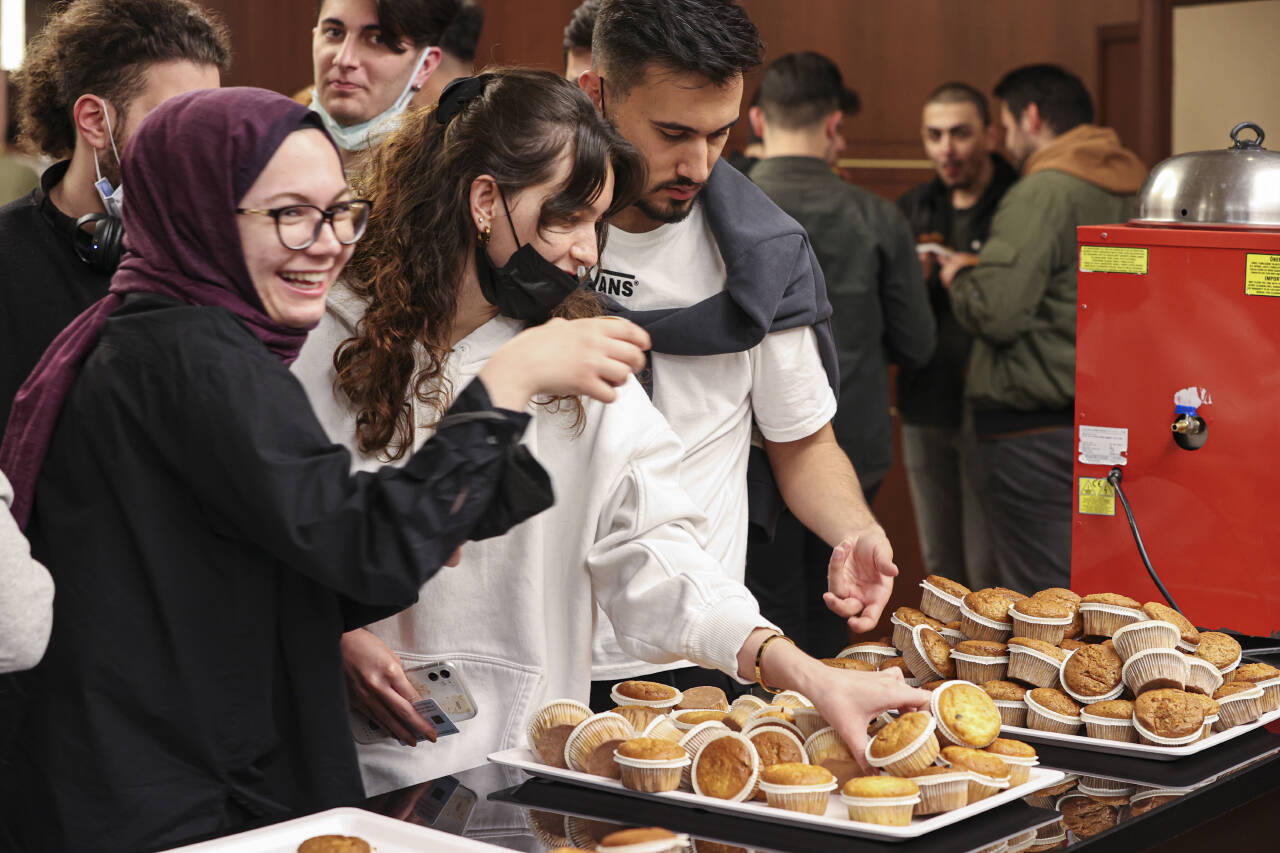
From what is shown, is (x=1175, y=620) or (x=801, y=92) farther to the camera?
(x=801, y=92)

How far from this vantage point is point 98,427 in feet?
4.54

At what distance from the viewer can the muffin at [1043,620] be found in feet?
6.02

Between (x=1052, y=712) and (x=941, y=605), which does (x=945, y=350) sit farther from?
(x=1052, y=712)

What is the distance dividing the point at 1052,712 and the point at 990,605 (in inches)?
8.7

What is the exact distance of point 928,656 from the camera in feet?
6.09

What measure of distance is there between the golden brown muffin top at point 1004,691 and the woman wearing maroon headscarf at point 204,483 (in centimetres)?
64

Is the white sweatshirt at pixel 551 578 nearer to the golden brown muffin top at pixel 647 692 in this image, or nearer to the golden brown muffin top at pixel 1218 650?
the golden brown muffin top at pixel 647 692

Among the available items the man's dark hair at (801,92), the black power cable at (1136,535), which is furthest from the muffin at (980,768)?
the man's dark hair at (801,92)

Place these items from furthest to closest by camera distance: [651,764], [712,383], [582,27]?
[582,27]
[712,383]
[651,764]

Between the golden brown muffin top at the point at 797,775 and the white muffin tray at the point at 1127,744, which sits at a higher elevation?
the golden brown muffin top at the point at 797,775

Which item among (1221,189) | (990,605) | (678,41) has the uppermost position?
(678,41)

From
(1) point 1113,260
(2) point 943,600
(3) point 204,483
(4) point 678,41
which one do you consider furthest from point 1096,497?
(3) point 204,483

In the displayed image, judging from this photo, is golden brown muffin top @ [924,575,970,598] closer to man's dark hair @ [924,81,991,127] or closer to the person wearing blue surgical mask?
the person wearing blue surgical mask

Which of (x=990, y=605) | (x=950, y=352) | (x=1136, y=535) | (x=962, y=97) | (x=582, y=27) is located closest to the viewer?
(x=990, y=605)
